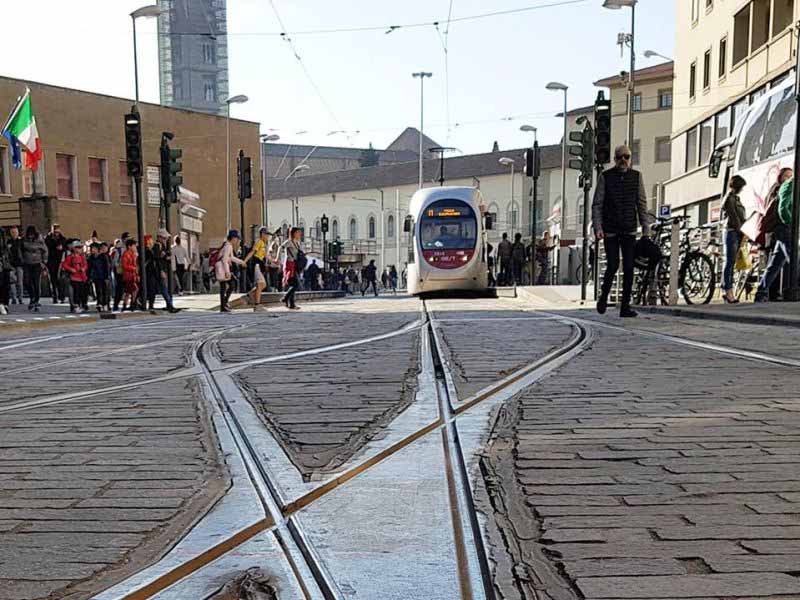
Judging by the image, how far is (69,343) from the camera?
8.80 m

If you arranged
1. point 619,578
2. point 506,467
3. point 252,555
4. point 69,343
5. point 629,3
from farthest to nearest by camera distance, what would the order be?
point 629,3, point 69,343, point 506,467, point 252,555, point 619,578

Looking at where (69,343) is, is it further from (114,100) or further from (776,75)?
(114,100)

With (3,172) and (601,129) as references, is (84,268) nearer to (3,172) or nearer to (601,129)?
(601,129)

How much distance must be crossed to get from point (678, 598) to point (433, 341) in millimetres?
5809

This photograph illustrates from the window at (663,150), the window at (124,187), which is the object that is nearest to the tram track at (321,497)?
the window at (124,187)

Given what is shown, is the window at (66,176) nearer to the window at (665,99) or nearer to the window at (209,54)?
the window at (665,99)

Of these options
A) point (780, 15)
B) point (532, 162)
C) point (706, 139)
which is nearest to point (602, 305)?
point (532, 162)

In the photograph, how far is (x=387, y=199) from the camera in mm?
85625

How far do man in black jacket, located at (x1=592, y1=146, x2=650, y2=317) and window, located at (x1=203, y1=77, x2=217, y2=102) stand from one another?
272 feet

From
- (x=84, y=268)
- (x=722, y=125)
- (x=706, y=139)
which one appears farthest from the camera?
(x=706, y=139)

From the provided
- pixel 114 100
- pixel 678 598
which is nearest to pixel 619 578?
pixel 678 598

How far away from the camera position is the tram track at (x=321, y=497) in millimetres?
1926

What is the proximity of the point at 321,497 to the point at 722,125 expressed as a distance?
31.7m

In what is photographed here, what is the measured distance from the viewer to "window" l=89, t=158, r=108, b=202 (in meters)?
36.4
